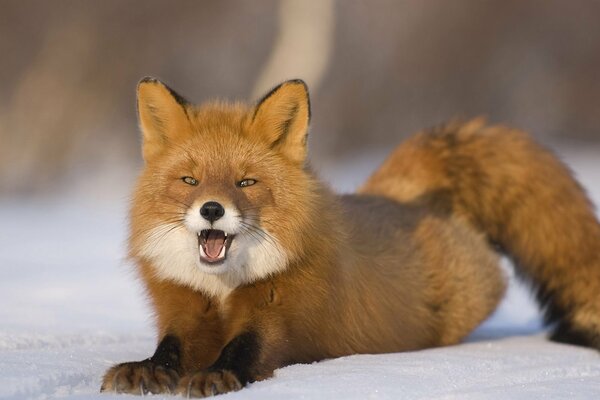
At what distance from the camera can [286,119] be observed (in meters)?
5.07

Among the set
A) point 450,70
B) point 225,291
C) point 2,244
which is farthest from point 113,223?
point 450,70

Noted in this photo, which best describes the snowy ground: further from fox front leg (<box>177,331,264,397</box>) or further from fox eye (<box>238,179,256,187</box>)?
fox eye (<box>238,179,256,187</box>)

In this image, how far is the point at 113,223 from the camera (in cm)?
1370

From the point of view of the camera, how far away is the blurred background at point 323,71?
66.0ft

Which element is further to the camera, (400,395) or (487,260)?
(487,260)

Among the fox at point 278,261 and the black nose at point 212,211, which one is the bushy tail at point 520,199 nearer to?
the fox at point 278,261

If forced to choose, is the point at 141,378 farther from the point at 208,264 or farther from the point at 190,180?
the point at 190,180

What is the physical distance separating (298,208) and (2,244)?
287 inches

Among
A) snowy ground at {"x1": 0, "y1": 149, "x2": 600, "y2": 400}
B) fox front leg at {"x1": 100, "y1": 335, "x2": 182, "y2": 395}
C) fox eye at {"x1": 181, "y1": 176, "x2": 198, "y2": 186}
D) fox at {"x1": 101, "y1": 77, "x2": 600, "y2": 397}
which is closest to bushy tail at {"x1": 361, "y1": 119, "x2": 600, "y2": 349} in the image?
fox at {"x1": 101, "y1": 77, "x2": 600, "y2": 397}

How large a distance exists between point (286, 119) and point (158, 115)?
648mm

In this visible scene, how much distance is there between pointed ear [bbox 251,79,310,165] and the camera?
501cm

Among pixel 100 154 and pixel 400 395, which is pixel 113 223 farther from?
pixel 400 395

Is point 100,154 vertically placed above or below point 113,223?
above

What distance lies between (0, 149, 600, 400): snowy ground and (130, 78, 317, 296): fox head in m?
0.52
